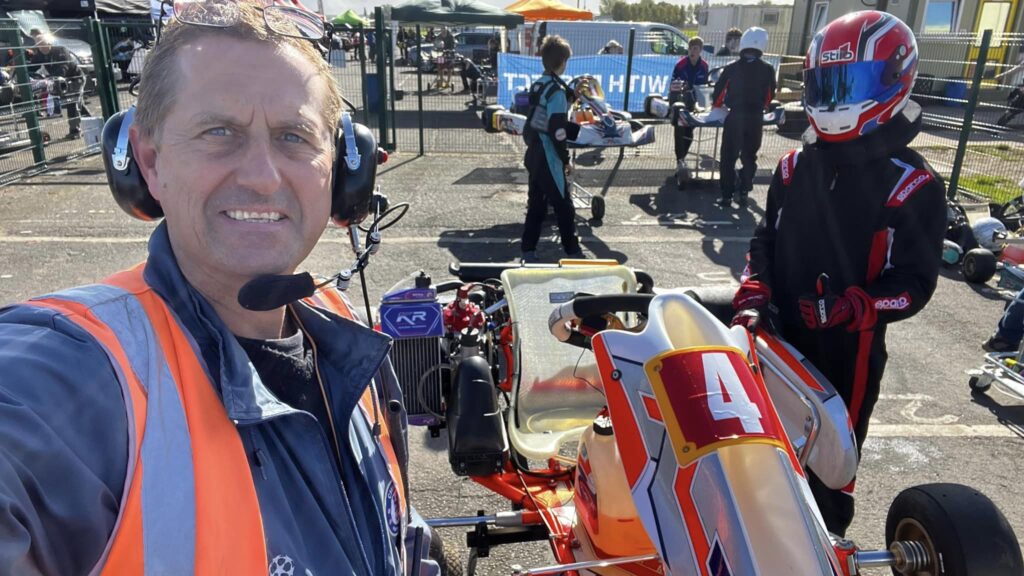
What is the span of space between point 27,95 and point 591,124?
8.85 m

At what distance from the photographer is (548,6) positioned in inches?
893

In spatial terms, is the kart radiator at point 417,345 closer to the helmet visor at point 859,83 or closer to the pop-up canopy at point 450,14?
the helmet visor at point 859,83

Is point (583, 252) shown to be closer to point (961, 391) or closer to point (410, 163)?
point (961, 391)

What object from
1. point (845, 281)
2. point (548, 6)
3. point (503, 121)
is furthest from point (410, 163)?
point (548, 6)

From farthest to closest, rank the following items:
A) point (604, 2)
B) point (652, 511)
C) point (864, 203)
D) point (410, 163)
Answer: point (604, 2), point (410, 163), point (864, 203), point (652, 511)

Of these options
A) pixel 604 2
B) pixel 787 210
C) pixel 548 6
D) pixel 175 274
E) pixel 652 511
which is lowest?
pixel 652 511

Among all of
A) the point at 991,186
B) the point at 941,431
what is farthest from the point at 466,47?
the point at 941,431

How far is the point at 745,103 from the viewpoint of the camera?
346 inches

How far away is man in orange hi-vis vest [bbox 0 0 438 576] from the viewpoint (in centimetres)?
85

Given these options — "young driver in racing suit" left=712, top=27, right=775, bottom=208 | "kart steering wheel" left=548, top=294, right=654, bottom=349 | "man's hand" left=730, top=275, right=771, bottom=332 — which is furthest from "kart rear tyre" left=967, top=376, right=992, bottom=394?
"young driver in racing suit" left=712, top=27, right=775, bottom=208

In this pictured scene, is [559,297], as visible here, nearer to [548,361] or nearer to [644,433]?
[548,361]

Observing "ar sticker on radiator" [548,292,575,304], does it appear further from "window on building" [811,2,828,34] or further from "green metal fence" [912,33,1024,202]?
"window on building" [811,2,828,34]

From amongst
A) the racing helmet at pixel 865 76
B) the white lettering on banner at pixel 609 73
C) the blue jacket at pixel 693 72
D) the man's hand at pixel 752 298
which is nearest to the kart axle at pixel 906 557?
the man's hand at pixel 752 298

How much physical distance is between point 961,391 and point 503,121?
5672 millimetres
